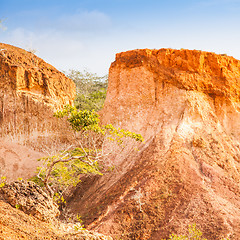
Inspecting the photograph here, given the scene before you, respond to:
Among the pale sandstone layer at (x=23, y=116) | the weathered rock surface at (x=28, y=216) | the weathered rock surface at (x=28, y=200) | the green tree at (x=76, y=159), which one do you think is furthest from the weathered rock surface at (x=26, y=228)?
the pale sandstone layer at (x=23, y=116)

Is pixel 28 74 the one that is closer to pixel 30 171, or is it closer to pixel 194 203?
pixel 30 171

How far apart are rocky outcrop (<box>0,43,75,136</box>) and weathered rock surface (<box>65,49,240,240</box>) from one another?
3599 millimetres

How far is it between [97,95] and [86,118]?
1707 cm

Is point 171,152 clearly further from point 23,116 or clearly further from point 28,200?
point 23,116

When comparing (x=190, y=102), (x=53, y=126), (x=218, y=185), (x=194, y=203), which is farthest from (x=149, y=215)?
(x=53, y=126)

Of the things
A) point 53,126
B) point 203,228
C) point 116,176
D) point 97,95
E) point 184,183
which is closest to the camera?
point 203,228

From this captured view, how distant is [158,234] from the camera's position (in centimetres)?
1123

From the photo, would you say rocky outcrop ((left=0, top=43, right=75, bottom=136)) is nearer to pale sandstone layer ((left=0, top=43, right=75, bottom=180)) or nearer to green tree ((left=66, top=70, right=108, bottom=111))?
pale sandstone layer ((left=0, top=43, right=75, bottom=180))

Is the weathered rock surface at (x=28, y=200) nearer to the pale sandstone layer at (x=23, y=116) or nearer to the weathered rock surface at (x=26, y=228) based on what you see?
the weathered rock surface at (x=26, y=228)

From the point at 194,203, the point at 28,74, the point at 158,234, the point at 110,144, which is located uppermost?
the point at 28,74

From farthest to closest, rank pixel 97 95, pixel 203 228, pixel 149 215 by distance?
pixel 97 95 < pixel 149 215 < pixel 203 228

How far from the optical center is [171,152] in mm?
14797

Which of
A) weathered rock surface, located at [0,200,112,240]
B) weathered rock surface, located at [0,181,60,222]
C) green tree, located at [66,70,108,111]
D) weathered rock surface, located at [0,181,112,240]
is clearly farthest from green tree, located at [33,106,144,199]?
green tree, located at [66,70,108,111]

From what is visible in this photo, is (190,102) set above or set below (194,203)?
above
